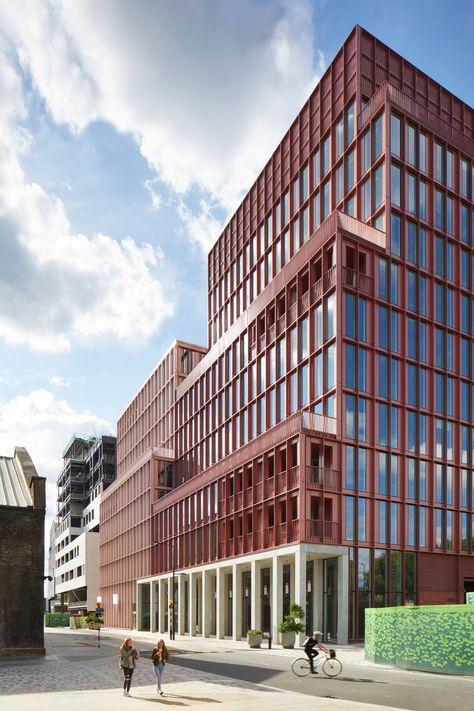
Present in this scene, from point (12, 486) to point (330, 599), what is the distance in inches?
896

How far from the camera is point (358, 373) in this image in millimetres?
54688

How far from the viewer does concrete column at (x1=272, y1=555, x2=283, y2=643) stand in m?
54.1

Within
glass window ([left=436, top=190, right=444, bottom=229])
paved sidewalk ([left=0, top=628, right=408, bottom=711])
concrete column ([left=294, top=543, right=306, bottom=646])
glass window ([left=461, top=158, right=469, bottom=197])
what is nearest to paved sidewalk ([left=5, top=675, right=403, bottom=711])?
paved sidewalk ([left=0, top=628, right=408, bottom=711])

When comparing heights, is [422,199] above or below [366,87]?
below

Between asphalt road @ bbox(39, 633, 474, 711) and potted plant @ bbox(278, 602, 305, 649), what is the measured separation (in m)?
9.48

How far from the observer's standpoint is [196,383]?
87188mm

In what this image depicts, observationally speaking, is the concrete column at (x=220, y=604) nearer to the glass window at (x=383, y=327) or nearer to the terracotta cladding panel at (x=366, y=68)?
the glass window at (x=383, y=327)

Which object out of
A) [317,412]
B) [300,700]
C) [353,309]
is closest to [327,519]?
[317,412]

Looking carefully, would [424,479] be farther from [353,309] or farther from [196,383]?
[196,383]

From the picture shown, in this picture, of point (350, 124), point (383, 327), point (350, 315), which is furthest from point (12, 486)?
point (350, 124)

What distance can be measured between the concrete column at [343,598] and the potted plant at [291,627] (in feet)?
8.55

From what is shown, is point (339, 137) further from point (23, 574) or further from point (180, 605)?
point (180, 605)

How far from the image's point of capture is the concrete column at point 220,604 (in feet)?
225

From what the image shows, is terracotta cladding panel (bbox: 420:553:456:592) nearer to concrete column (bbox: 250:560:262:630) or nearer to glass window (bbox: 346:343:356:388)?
concrete column (bbox: 250:560:262:630)
